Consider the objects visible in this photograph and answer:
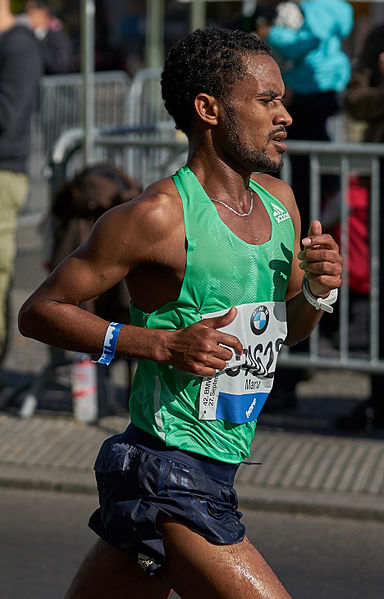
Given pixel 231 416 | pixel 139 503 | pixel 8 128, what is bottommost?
pixel 139 503

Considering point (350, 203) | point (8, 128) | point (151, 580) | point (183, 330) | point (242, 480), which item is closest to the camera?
point (183, 330)

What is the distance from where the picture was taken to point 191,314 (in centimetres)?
296

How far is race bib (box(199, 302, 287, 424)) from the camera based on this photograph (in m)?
2.97

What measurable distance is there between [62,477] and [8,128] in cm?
237

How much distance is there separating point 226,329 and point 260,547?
2.27 metres

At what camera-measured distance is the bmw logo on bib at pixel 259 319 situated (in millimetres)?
3016

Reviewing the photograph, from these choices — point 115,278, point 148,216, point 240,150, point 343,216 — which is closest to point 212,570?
point 115,278

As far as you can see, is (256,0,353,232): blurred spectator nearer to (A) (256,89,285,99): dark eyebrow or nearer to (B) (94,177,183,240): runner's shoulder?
(A) (256,89,285,99): dark eyebrow

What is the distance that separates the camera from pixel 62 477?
18.8ft

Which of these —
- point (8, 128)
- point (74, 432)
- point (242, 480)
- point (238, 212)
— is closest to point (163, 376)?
point (238, 212)

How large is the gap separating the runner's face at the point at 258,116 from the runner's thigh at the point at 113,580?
1.04 m

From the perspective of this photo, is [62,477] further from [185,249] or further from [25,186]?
[185,249]

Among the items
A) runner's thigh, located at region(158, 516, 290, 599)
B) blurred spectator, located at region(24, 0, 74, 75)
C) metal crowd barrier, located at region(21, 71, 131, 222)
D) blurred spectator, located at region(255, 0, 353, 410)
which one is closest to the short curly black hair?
runner's thigh, located at region(158, 516, 290, 599)

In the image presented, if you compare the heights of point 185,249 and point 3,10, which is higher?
point 3,10
